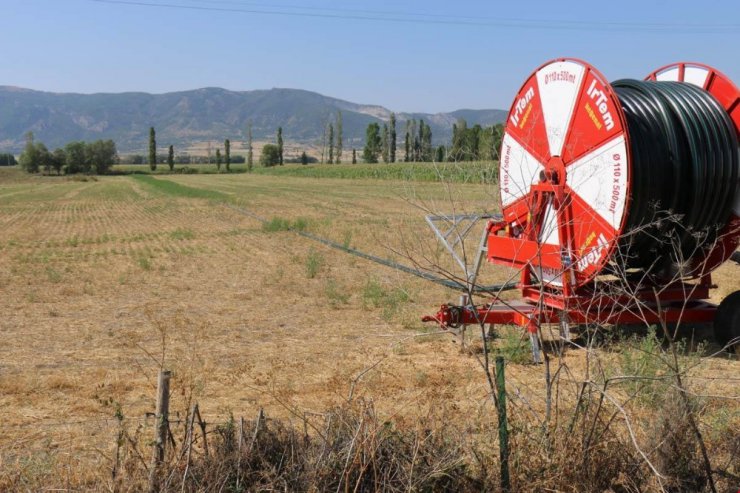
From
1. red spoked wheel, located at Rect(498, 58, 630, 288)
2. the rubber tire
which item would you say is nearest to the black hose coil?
red spoked wheel, located at Rect(498, 58, 630, 288)

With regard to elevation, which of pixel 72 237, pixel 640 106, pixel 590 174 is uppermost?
pixel 640 106

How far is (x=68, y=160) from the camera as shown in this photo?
361ft

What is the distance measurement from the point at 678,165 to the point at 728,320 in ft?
6.42


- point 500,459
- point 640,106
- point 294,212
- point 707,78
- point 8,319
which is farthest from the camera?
point 294,212

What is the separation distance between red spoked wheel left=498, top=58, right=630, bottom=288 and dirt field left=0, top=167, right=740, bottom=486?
0.93m

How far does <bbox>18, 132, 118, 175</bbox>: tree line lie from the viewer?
4242 inches

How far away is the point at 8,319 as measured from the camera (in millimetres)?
10648

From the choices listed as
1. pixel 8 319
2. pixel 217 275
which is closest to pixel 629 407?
pixel 8 319

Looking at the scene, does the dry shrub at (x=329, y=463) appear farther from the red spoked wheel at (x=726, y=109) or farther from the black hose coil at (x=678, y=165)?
the red spoked wheel at (x=726, y=109)

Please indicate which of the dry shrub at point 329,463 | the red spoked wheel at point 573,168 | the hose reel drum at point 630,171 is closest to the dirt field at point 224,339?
the dry shrub at point 329,463

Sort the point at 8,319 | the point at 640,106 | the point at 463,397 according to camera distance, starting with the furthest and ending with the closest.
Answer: the point at 8,319
the point at 640,106
the point at 463,397

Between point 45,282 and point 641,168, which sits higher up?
point 641,168

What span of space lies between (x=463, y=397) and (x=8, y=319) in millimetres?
7251

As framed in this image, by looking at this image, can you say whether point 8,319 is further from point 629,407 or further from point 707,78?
point 707,78
